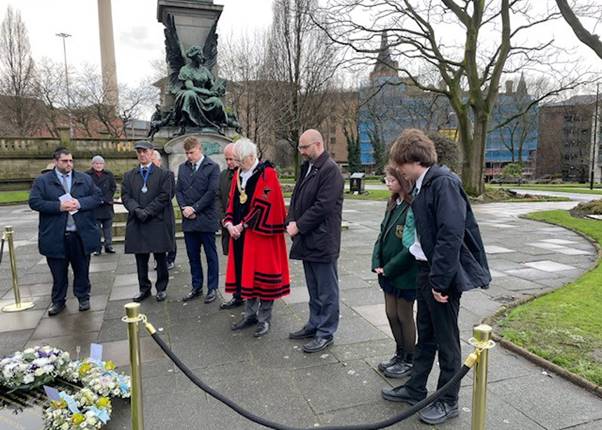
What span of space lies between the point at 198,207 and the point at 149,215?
1.98 feet

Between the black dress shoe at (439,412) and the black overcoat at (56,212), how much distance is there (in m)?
4.19

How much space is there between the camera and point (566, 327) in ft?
14.1

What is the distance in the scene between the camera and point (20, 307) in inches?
215

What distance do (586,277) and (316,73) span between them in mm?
25103

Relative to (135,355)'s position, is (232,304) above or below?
below

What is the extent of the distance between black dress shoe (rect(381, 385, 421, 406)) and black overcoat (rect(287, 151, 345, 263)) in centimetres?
125

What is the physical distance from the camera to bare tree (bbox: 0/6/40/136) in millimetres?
34125

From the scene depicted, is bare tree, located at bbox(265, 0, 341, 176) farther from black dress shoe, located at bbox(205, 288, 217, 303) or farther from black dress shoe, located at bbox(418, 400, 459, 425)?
black dress shoe, located at bbox(418, 400, 459, 425)

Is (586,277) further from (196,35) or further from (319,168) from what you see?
(196,35)

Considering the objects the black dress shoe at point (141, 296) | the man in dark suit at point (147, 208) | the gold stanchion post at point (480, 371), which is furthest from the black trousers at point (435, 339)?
the black dress shoe at point (141, 296)

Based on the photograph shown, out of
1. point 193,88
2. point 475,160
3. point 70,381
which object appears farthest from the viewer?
point 475,160

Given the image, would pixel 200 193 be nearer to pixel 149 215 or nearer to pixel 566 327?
pixel 149 215

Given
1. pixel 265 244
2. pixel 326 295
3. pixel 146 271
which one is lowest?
pixel 146 271

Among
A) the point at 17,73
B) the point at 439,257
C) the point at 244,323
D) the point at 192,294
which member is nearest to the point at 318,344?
the point at 244,323
